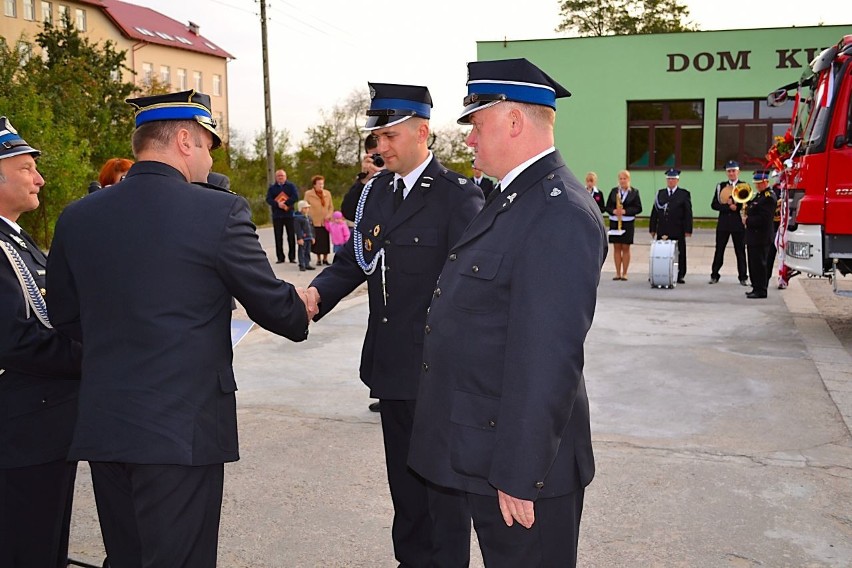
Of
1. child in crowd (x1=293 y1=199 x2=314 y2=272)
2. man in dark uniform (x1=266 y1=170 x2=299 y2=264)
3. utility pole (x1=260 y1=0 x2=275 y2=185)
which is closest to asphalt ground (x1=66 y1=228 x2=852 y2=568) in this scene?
child in crowd (x1=293 y1=199 x2=314 y2=272)

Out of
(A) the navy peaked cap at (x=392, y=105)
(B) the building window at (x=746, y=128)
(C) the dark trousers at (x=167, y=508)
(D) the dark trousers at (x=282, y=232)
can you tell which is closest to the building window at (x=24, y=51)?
(D) the dark trousers at (x=282, y=232)

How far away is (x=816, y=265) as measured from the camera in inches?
369

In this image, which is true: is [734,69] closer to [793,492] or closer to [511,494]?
[793,492]


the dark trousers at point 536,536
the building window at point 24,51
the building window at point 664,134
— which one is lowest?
the dark trousers at point 536,536

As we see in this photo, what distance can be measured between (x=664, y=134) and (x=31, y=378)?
29.4 metres

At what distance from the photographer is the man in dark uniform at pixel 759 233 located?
12500mm

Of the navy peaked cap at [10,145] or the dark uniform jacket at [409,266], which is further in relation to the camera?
the dark uniform jacket at [409,266]

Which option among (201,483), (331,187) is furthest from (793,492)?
(331,187)

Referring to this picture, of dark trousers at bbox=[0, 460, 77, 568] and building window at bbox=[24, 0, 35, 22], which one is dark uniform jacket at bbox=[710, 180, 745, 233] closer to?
dark trousers at bbox=[0, 460, 77, 568]

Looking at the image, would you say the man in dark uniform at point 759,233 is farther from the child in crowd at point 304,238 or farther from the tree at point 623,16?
the tree at point 623,16

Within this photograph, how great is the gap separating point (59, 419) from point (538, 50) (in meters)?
29.3

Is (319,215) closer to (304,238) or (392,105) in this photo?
(304,238)

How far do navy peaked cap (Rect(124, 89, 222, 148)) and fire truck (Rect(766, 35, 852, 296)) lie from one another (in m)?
8.29

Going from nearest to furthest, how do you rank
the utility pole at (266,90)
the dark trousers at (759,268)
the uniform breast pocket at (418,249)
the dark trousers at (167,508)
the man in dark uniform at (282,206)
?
the dark trousers at (167,508), the uniform breast pocket at (418,249), the dark trousers at (759,268), the man in dark uniform at (282,206), the utility pole at (266,90)
